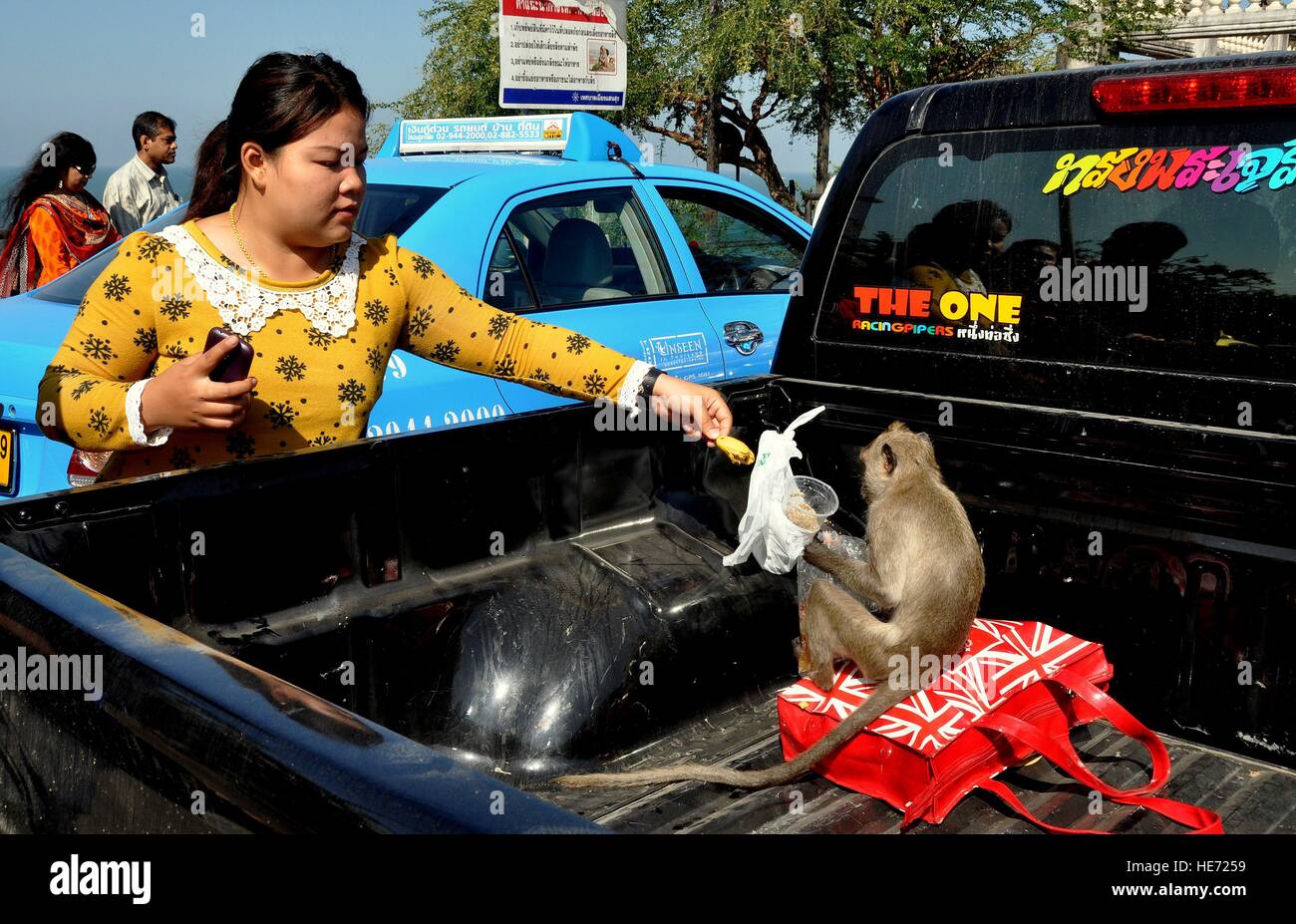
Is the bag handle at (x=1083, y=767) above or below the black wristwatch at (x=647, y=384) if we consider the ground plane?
below

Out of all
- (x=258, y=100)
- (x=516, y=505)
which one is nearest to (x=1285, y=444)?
(x=516, y=505)

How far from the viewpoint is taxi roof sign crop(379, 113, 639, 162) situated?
6199 millimetres

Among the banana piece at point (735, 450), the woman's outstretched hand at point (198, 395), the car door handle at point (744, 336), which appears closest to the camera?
the woman's outstretched hand at point (198, 395)

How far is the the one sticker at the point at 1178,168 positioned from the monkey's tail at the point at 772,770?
1.40 metres

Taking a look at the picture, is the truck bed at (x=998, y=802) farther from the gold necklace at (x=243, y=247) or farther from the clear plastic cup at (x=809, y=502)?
the gold necklace at (x=243, y=247)

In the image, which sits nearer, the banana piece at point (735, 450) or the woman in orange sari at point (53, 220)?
the banana piece at point (735, 450)

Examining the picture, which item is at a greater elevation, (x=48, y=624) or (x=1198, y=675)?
(x=48, y=624)

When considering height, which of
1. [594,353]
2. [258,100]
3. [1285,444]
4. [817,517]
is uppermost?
[258,100]

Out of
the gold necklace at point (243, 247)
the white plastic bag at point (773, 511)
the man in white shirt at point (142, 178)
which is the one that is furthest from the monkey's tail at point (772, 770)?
the man in white shirt at point (142, 178)

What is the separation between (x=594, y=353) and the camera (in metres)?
2.97

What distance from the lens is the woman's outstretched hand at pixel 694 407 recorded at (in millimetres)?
2906
